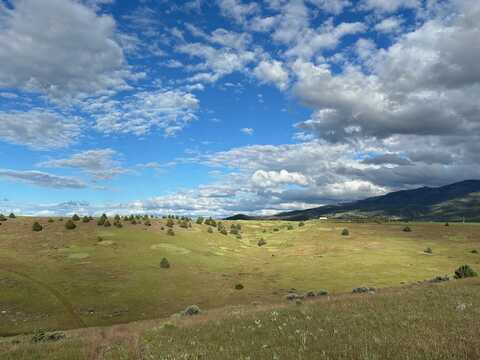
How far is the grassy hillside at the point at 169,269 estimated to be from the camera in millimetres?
54938

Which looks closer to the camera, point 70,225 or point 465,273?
point 465,273

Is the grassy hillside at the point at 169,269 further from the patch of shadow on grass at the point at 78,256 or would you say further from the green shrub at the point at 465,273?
the green shrub at the point at 465,273

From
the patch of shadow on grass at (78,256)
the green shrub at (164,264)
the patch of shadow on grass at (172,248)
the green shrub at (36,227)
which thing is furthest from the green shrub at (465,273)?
the green shrub at (36,227)

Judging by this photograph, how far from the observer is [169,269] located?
82.8 meters

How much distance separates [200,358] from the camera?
434 inches

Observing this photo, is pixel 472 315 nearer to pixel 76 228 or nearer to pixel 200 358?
pixel 200 358

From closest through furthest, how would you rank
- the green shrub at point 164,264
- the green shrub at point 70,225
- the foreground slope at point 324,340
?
the foreground slope at point 324,340 < the green shrub at point 164,264 < the green shrub at point 70,225

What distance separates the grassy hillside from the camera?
5494 cm

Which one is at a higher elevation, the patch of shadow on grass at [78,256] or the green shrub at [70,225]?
the green shrub at [70,225]

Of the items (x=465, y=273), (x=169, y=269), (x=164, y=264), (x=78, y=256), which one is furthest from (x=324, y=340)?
(x=78, y=256)

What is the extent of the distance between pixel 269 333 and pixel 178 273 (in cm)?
6891

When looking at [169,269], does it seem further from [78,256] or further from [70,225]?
[70,225]

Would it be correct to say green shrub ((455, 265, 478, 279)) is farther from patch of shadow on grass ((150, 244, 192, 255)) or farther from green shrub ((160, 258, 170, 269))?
patch of shadow on grass ((150, 244, 192, 255))

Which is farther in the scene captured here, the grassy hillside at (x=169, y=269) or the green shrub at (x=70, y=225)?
the green shrub at (x=70, y=225)
